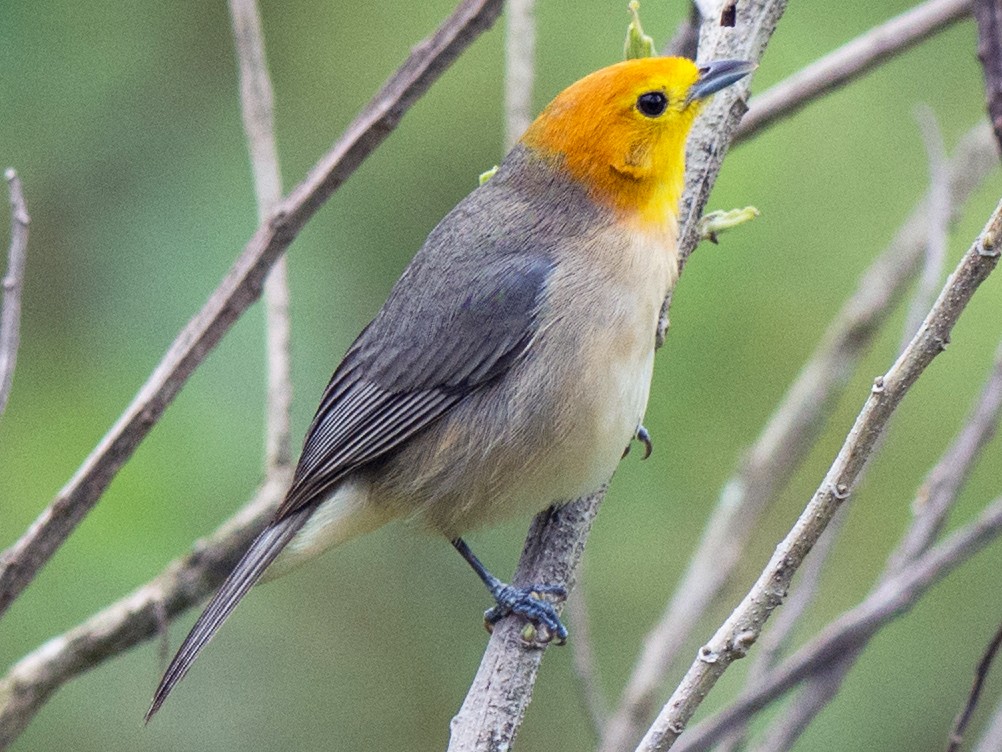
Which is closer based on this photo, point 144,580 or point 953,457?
point 953,457

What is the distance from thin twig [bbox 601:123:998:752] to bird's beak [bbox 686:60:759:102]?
1.05 metres

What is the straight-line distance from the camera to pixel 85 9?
184 inches

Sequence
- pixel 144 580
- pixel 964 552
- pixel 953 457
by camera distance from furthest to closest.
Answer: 1. pixel 144 580
2. pixel 953 457
3. pixel 964 552

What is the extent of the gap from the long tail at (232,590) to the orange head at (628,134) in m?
1.23

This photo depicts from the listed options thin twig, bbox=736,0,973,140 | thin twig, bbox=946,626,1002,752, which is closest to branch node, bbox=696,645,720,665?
thin twig, bbox=946,626,1002,752

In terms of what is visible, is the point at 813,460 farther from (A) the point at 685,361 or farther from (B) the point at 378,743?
(B) the point at 378,743

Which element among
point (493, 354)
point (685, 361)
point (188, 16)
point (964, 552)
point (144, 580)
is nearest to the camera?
point (964, 552)

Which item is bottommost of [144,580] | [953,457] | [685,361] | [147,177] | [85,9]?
[953,457]

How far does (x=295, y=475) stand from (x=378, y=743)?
1.70m

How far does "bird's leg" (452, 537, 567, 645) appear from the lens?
2994 millimetres

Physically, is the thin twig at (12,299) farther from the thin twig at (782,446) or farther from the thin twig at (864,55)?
the thin twig at (864,55)

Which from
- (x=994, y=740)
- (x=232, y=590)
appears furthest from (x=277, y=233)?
(x=994, y=740)

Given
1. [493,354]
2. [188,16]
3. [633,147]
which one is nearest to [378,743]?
[493,354]

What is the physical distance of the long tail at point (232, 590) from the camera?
3.18m
